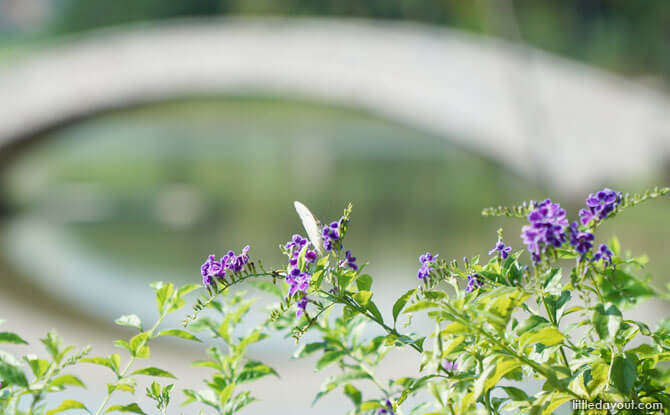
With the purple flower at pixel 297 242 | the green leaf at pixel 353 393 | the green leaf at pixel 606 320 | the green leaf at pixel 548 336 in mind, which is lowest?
the green leaf at pixel 353 393

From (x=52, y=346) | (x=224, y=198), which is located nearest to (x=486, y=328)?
(x=52, y=346)

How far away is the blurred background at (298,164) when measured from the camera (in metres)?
5.21

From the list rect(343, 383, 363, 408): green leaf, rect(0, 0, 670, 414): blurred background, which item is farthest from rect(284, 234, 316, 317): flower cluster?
rect(0, 0, 670, 414): blurred background

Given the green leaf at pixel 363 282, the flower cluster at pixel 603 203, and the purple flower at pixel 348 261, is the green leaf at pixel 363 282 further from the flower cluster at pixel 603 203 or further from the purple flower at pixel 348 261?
the flower cluster at pixel 603 203

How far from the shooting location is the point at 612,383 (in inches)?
29.0

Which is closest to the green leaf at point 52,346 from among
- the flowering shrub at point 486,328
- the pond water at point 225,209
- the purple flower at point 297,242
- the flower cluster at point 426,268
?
the flowering shrub at point 486,328

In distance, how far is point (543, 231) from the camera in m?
0.65

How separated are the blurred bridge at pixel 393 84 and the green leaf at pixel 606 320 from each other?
6122mm

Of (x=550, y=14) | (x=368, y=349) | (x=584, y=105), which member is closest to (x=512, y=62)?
(x=584, y=105)

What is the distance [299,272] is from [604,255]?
281 mm

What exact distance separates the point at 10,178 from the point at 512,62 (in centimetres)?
643

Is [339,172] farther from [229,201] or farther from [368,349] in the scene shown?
[368,349]

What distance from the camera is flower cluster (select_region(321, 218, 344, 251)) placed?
753mm

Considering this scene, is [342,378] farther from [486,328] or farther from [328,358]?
[486,328]
